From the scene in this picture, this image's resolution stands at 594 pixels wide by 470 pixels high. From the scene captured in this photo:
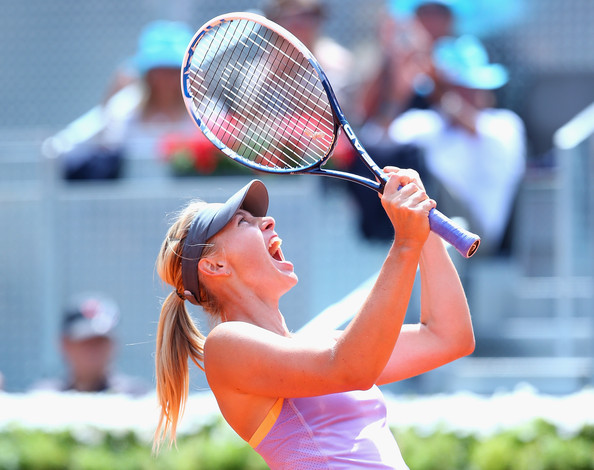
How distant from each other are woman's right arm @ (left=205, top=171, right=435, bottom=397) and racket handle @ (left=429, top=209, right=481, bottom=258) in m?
0.05

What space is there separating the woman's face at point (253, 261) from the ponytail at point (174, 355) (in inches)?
9.1

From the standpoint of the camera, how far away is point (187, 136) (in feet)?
18.2

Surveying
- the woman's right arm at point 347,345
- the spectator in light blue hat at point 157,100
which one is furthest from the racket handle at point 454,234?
the spectator in light blue hat at point 157,100

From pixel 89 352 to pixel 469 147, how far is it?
2.48m

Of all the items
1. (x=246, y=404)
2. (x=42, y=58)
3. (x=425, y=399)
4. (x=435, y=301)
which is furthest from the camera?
(x=42, y=58)

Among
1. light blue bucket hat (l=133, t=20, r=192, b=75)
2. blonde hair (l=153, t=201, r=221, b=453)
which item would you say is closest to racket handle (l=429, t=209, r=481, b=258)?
blonde hair (l=153, t=201, r=221, b=453)

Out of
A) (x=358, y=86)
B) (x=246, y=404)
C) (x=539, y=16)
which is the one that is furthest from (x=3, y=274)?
(x=539, y=16)

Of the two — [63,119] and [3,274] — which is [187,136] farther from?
[63,119]

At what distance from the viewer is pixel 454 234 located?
76.7 inches

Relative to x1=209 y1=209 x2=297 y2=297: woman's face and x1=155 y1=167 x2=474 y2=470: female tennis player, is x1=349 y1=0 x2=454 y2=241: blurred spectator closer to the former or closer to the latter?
x1=155 y1=167 x2=474 y2=470: female tennis player

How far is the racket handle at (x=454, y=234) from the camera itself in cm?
194

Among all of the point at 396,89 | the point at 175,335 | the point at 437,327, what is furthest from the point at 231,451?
the point at 396,89

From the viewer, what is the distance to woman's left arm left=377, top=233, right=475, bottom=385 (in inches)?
88.8

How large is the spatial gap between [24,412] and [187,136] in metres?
1.88
